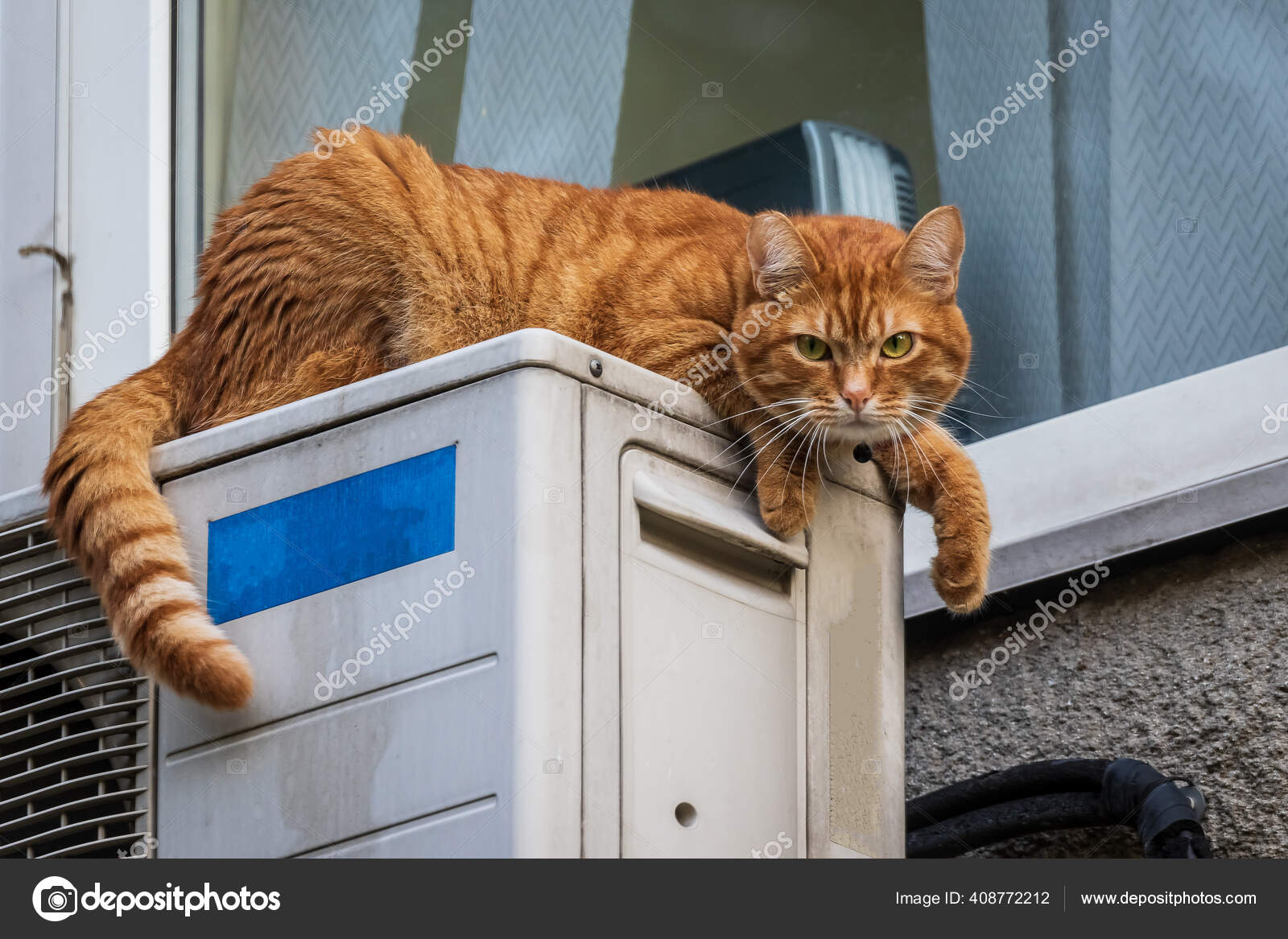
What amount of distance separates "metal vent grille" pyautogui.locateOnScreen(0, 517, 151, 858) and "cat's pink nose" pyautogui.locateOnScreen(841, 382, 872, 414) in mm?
901

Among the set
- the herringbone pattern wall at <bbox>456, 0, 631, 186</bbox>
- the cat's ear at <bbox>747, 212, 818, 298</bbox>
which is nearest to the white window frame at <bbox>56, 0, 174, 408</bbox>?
the herringbone pattern wall at <bbox>456, 0, 631, 186</bbox>

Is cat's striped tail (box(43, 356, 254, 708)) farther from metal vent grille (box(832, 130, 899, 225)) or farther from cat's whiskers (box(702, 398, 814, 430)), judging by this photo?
metal vent grille (box(832, 130, 899, 225))

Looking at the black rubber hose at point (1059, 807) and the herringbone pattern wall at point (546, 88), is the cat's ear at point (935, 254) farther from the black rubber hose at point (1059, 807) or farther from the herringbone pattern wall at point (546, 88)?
the herringbone pattern wall at point (546, 88)

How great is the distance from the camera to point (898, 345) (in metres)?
1.97

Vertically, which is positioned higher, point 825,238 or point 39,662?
point 825,238

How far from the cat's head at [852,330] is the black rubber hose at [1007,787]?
1.96ft

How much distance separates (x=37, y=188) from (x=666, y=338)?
190 centimetres

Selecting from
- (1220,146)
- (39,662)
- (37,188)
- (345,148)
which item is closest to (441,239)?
(345,148)

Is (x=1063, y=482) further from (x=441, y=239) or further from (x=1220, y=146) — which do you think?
(x=441, y=239)

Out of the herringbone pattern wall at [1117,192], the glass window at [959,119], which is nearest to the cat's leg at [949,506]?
the glass window at [959,119]

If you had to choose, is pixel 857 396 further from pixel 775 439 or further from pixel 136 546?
pixel 136 546

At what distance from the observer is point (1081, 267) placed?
2697 mm

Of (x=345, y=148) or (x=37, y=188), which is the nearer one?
(x=345, y=148)
